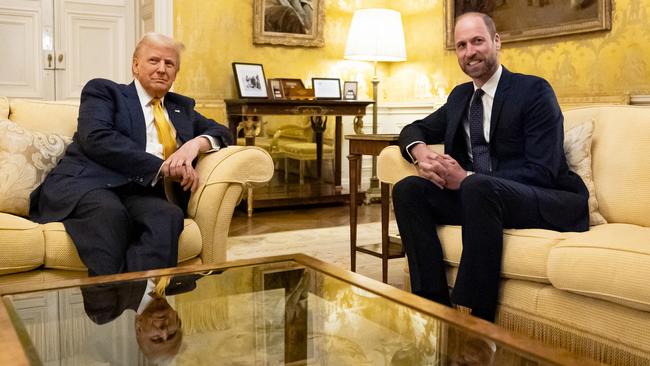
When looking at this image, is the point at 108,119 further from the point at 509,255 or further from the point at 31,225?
the point at 509,255

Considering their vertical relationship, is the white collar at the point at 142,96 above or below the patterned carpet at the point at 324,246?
above

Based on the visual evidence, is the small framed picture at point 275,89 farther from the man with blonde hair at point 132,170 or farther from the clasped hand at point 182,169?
the clasped hand at point 182,169

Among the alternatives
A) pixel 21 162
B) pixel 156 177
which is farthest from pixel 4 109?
pixel 156 177

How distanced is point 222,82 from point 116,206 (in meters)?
3.53

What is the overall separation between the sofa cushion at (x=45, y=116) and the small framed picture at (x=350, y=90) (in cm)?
355

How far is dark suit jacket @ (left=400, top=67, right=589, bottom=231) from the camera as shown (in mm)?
2502

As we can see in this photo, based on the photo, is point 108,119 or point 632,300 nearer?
point 632,300

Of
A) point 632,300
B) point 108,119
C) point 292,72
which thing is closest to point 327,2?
point 292,72

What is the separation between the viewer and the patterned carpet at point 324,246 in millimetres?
3846

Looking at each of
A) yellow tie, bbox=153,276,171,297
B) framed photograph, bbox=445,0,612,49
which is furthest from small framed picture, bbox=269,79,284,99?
yellow tie, bbox=153,276,171,297

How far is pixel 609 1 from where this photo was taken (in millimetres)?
4461

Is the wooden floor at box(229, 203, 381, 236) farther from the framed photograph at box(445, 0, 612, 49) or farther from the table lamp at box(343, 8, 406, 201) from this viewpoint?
the framed photograph at box(445, 0, 612, 49)

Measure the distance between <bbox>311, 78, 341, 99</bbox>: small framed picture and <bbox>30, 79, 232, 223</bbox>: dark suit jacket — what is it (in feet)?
10.8

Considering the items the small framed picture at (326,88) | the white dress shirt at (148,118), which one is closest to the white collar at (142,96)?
the white dress shirt at (148,118)
